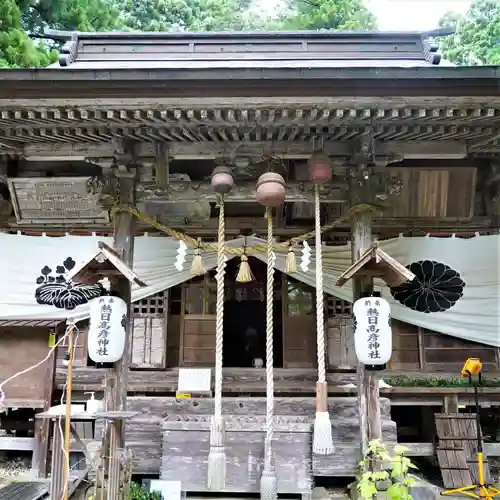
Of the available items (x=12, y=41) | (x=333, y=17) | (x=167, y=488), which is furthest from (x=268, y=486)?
(x=333, y=17)

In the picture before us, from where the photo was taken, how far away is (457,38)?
20.0 meters

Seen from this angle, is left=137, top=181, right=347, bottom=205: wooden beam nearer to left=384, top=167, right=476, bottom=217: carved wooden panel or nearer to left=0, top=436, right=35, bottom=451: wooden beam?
left=384, top=167, right=476, bottom=217: carved wooden panel

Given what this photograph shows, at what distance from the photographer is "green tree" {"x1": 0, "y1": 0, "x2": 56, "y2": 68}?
9.56m

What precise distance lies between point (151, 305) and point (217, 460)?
3.56 meters

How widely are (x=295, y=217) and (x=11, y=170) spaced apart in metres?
4.26

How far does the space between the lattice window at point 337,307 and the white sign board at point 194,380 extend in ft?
7.01

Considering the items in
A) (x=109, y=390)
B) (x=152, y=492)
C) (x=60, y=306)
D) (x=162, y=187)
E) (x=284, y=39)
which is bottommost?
(x=152, y=492)

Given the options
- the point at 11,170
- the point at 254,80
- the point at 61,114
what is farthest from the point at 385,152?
the point at 11,170

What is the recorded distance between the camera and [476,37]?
18375 mm

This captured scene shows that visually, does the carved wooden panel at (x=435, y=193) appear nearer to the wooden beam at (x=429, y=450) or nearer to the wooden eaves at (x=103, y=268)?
the wooden beam at (x=429, y=450)

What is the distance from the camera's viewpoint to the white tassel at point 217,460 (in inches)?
171

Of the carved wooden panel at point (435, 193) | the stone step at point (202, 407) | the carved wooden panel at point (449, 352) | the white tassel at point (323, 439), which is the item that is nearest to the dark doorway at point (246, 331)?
the carved wooden panel at point (449, 352)

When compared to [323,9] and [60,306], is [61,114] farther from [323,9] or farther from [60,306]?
[323,9]

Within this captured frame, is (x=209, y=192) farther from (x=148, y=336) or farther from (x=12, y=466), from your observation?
(x=12, y=466)
